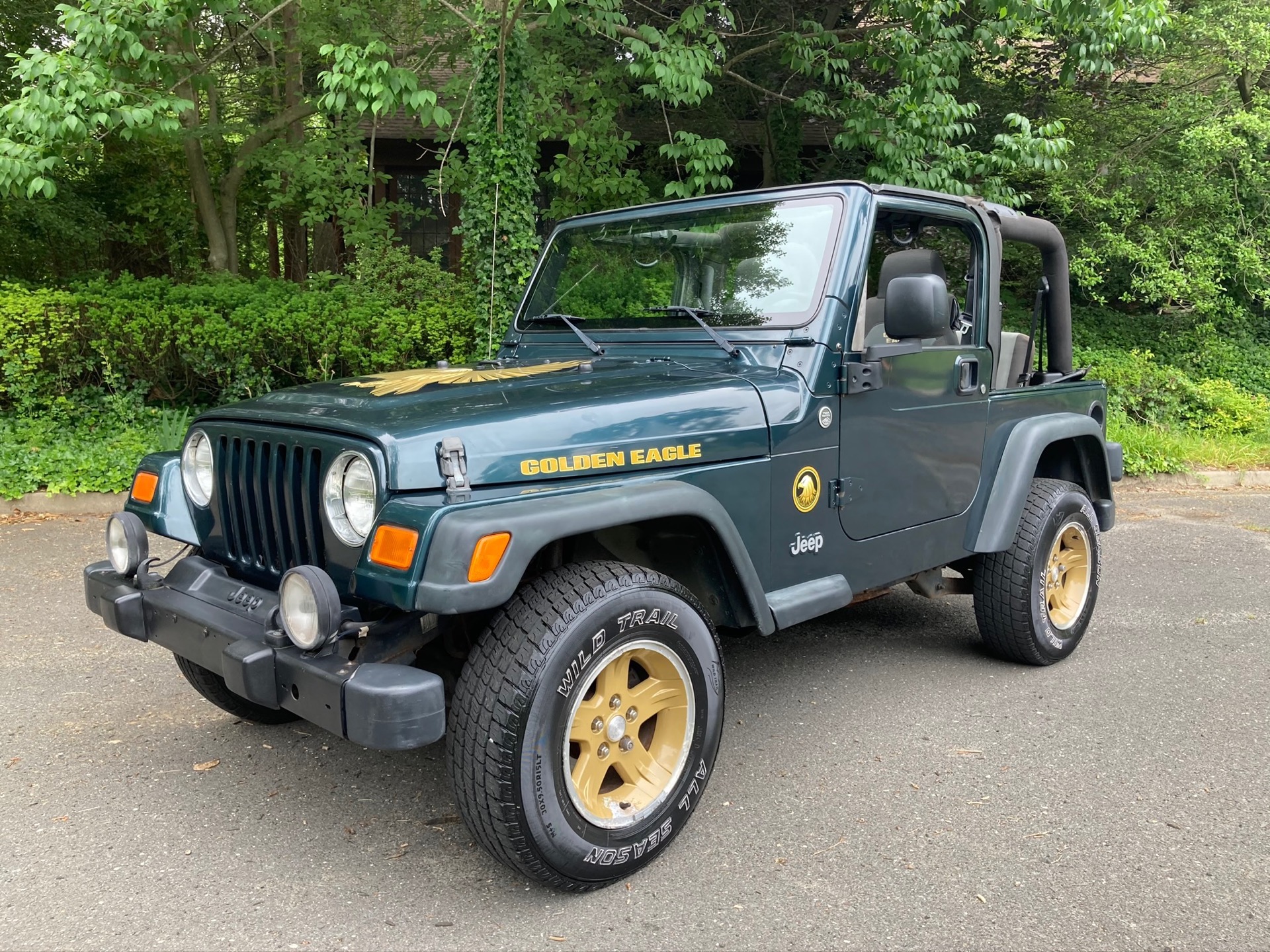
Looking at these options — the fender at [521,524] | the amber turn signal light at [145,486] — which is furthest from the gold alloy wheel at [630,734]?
the amber turn signal light at [145,486]

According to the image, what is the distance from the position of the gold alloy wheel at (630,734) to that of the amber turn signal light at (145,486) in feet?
5.34

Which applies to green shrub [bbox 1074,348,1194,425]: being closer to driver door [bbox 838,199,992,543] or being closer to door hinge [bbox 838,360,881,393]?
driver door [bbox 838,199,992,543]

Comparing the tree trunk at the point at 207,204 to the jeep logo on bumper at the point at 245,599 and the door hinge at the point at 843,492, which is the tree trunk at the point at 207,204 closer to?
the jeep logo on bumper at the point at 245,599

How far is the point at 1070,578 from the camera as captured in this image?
4.46 meters

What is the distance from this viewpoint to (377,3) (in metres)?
9.48

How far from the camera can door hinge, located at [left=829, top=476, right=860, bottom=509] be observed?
325cm

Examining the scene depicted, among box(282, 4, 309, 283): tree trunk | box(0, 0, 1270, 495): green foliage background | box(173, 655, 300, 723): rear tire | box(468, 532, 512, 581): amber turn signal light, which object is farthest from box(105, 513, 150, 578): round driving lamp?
box(282, 4, 309, 283): tree trunk

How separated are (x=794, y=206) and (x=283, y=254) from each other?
1312cm

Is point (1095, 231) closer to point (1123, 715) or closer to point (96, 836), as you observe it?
point (1123, 715)

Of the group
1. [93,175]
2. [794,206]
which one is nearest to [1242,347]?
[794,206]

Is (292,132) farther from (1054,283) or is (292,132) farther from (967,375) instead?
(967,375)

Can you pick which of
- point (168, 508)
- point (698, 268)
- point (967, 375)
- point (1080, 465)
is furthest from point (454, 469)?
point (1080, 465)

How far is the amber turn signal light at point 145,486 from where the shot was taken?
10.3ft

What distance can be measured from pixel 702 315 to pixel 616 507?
1210 mm
